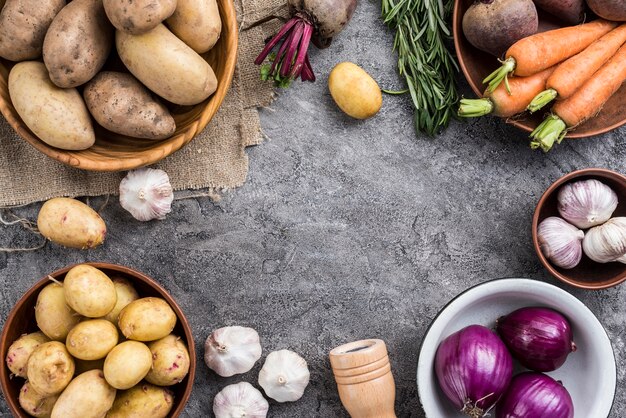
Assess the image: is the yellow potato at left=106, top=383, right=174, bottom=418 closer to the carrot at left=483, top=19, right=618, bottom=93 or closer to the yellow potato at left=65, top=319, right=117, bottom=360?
the yellow potato at left=65, top=319, right=117, bottom=360

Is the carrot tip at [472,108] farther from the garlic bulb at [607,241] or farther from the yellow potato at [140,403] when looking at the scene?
the yellow potato at [140,403]

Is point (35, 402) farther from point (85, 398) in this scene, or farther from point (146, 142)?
point (146, 142)

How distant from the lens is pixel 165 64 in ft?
3.76

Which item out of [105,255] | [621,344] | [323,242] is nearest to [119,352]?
[105,255]

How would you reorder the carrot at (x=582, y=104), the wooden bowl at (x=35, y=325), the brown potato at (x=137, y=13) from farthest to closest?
1. the carrot at (x=582, y=104)
2. the wooden bowl at (x=35, y=325)
3. the brown potato at (x=137, y=13)

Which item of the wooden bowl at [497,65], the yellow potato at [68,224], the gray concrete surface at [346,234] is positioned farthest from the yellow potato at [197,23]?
the wooden bowl at [497,65]

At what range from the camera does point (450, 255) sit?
1.40m

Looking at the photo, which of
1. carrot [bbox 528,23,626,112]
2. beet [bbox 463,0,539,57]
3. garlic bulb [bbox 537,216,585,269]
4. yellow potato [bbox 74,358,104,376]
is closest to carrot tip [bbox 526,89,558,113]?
carrot [bbox 528,23,626,112]

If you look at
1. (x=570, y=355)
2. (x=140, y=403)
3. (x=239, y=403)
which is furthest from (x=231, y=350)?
(x=570, y=355)

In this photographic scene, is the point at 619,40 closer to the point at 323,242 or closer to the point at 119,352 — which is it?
the point at 323,242

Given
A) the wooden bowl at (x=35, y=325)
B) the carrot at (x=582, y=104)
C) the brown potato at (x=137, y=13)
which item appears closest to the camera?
the brown potato at (x=137, y=13)

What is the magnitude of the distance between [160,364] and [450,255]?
2.01 ft

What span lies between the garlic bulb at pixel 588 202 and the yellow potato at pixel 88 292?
2.79 feet

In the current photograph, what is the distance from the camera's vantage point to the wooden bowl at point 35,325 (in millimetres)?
1177
